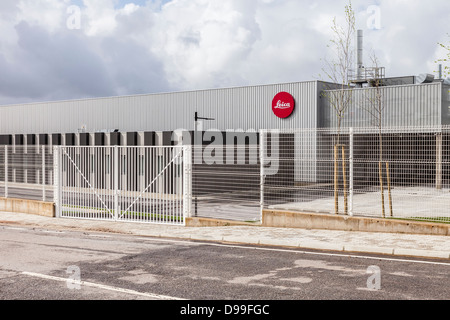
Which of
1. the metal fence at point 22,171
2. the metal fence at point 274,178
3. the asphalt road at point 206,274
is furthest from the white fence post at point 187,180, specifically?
the metal fence at point 22,171

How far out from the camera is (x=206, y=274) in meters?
8.27

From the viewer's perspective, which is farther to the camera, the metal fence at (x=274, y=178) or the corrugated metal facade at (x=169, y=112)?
the corrugated metal facade at (x=169, y=112)

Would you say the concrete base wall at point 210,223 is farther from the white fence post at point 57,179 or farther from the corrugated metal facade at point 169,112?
the corrugated metal facade at point 169,112

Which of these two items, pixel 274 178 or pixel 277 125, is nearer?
pixel 274 178

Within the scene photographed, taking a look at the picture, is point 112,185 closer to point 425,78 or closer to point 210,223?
point 210,223

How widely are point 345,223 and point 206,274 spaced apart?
5.85 meters

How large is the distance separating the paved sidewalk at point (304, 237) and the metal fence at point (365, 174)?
45.2 inches

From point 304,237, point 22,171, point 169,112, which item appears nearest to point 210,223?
point 304,237

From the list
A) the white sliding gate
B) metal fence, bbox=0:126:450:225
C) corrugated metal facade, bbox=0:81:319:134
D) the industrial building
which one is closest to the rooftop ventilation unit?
the industrial building

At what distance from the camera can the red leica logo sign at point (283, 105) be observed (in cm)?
3794

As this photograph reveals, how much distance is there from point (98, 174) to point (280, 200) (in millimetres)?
6601

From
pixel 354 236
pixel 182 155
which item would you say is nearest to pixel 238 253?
pixel 354 236

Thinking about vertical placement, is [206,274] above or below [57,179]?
below

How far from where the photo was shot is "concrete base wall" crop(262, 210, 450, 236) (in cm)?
1195
